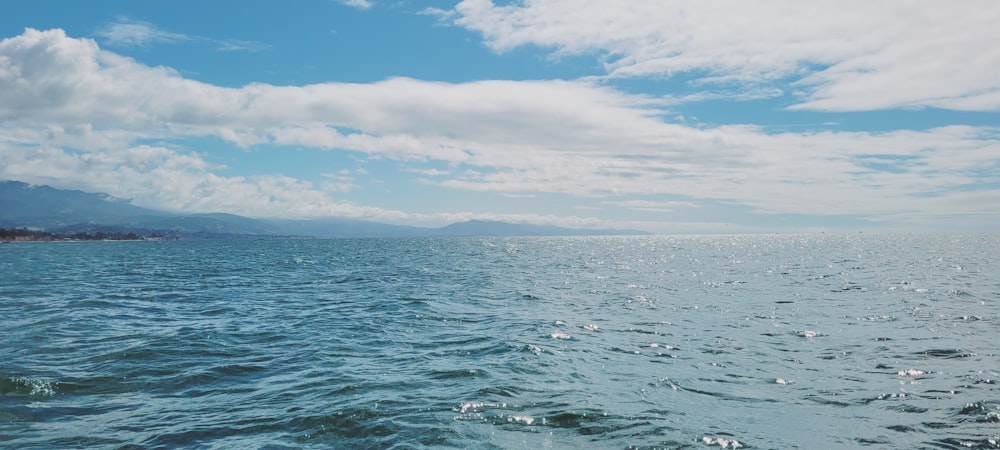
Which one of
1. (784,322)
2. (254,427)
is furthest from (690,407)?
(784,322)

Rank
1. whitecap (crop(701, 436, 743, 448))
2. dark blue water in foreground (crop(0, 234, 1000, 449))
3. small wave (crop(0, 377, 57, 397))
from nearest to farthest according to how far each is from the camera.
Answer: whitecap (crop(701, 436, 743, 448)), dark blue water in foreground (crop(0, 234, 1000, 449)), small wave (crop(0, 377, 57, 397))

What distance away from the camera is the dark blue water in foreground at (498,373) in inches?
543

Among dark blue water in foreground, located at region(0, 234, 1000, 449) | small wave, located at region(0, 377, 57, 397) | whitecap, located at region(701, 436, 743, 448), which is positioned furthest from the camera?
small wave, located at region(0, 377, 57, 397)

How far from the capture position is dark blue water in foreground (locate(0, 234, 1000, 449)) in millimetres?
13789

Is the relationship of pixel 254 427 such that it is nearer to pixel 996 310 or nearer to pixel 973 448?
pixel 973 448

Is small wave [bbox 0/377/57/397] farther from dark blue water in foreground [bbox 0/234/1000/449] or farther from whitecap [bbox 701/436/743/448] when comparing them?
whitecap [bbox 701/436/743/448]

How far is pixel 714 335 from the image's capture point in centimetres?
2773

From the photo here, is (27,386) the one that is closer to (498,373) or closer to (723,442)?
(498,373)

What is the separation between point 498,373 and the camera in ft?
63.6

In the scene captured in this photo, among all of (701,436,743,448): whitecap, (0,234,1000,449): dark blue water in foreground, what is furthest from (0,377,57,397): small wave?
(701,436,743,448): whitecap

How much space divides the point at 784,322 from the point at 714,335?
20.9 ft

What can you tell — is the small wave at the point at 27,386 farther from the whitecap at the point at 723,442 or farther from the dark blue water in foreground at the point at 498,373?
the whitecap at the point at 723,442

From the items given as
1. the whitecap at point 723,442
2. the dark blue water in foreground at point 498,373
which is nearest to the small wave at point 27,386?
the dark blue water in foreground at point 498,373

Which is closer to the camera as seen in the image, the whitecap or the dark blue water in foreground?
the whitecap
